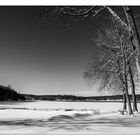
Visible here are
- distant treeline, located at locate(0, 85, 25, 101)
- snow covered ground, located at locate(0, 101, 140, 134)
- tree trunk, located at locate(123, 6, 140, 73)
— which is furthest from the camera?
distant treeline, located at locate(0, 85, 25, 101)

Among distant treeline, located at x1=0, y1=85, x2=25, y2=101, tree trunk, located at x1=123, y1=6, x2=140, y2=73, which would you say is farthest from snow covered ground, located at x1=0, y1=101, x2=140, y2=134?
tree trunk, located at x1=123, y1=6, x2=140, y2=73

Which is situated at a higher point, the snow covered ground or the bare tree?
the bare tree

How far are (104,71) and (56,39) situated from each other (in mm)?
9719

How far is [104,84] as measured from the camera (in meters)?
19.2

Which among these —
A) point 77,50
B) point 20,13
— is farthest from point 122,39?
point 20,13

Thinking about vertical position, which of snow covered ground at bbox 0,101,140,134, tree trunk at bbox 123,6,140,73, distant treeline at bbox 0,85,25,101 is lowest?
snow covered ground at bbox 0,101,140,134

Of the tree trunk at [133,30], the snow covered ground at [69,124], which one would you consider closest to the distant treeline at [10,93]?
the snow covered ground at [69,124]

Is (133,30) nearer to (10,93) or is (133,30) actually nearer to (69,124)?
(69,124)

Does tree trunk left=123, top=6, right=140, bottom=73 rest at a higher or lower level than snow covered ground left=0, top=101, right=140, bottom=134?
A: higher

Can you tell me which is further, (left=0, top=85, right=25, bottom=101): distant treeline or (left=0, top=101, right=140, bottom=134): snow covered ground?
(left=0, top=85, right=25, bottom=101): distant treeline

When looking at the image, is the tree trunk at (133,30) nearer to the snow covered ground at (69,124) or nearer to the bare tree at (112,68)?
the snow covered ground at (69,124)

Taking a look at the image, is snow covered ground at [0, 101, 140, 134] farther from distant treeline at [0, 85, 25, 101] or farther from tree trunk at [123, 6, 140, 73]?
tree trunk at [123, 6, 140, 73]

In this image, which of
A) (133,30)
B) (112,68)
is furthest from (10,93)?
(133,30)

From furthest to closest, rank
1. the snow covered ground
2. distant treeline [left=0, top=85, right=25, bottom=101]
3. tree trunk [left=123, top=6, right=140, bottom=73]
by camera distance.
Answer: distant treeline [left=0, top=85, right=25, bottom=101]
the snow covered ground
tree trunk [left=123, top=6, right=140, bottom=73]
